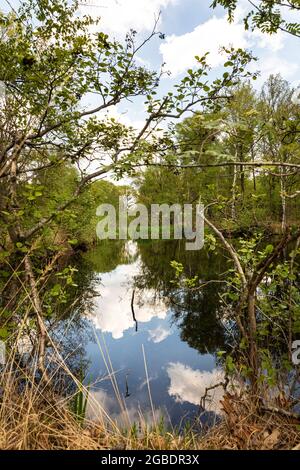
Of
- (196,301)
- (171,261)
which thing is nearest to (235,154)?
(171,261)

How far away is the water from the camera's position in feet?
19.7

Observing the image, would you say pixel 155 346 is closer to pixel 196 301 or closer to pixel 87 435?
pixel 196 301

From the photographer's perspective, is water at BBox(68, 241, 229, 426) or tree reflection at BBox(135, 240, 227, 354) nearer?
water at BBox(68, 241, 229, 426)

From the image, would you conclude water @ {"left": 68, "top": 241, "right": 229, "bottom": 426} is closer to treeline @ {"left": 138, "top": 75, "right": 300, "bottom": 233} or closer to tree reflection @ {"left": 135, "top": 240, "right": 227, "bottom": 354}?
tree reflection @ {"left": 135, "top": 240, "right": 227, "bottom": 354}

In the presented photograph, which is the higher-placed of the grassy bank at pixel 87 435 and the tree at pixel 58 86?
the tree at pixel 58 86

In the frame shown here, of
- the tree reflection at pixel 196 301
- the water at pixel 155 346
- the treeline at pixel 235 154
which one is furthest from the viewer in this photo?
the tree reflection at pixel 196 301

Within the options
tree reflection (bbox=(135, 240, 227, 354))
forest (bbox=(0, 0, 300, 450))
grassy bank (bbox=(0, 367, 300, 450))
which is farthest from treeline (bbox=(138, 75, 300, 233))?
A: grassy bank (bbox=(0, 367, 300, 450))

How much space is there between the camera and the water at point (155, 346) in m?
6.02

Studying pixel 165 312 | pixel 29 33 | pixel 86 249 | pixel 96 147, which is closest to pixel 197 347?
pixel 165 312

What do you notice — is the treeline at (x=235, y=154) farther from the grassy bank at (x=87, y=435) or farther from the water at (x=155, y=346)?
the grassy bank at (x=87, y=435)

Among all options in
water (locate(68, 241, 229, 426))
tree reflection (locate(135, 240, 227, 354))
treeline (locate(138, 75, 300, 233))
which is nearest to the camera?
treeline (locate(138, 75, 300, 233))

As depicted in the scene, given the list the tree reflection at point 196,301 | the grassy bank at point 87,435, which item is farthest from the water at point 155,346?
the grassy bank at point 87,435

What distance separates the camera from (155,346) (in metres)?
9.00
